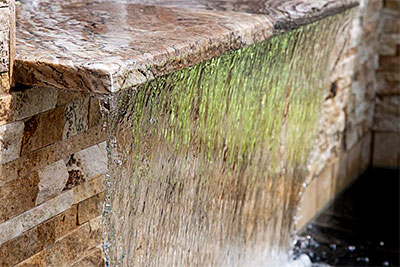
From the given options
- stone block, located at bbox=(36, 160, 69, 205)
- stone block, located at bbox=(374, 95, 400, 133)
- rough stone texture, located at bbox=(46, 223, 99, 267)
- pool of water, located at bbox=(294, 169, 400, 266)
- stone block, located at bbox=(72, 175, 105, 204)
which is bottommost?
pool of water, located at bbox=(294, 169, 400, 266)

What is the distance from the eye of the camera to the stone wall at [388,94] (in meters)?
4.23

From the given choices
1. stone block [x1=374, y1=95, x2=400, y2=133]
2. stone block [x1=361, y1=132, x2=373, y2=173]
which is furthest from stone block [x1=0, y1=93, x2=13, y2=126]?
stone block [x1=374, y1=95, x2=400, y2=133]

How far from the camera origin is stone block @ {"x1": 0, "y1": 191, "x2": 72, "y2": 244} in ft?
4.97

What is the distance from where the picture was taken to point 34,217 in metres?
1.60

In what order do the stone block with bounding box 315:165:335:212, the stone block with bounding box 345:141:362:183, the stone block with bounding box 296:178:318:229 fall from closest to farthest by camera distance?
1. the stone block with bounding box 296:178:318:229
2. the stone block with bounding box 315:165:335:212
3. the stone block with bounding box 345:141:362:183

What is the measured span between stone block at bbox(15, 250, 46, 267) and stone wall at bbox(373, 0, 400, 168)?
10.3 feet

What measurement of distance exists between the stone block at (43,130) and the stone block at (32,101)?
0.02 meters

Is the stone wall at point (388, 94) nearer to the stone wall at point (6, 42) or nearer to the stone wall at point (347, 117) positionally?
the stone wall at point (347, 117)

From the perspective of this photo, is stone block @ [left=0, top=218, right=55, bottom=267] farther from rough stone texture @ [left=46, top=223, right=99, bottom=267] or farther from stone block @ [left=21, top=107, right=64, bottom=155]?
stone block @ [left=21, top=107, right=64, bottom=155]

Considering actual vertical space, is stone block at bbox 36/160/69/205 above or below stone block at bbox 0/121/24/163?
below

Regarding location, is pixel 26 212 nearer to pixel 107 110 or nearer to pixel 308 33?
pixel 107 110

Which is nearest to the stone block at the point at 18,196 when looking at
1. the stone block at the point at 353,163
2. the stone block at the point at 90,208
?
the stone block at the point at 90,208

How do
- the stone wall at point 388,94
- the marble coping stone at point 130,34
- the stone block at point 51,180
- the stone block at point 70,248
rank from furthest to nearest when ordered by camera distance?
the stone wall at point 388,94 < the stone block at point 70,248 < the stone block at point 51,180 < the marble coping stone at point 130,34

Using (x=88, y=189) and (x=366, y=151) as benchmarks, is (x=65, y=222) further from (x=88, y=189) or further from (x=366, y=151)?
(x=366, y=151)
